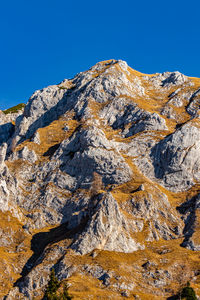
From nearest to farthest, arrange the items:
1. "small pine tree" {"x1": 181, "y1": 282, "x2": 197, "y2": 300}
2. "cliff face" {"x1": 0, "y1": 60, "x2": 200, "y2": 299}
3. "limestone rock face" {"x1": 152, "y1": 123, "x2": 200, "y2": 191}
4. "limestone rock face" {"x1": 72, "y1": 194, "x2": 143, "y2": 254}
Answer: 1. "small pine tree" {"x1": 181, "y1": 282, "x2": 197, "y2": 300}
2. "cliff face" {"x1": 0, "y1": 60, "x2": 200, "y2": 299}
3. "limestone rock face" {"x1": 72, "y1": 194, "x2": 143, "y2": 254}
4. "limestone rock face" {"x1": 152, "y1": 123, "x2": 200, "y2": 191}

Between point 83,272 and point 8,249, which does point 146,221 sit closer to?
point 83,272

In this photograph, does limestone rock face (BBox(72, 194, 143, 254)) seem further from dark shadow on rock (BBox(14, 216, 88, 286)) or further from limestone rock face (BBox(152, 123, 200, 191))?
limestone rock face (BBox(152, 123, 200, 191))

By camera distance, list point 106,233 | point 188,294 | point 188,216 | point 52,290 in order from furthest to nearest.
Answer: point 188,216, point 106,233, point 52,290, point 188,294

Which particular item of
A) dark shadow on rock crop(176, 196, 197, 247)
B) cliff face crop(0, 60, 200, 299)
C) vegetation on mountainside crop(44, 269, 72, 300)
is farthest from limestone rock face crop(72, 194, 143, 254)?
vegetation on mountainside crop(44, 269, 72, 300)

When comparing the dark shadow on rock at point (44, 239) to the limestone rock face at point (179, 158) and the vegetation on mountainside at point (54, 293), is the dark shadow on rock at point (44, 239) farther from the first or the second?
the limestone rock face at point (179, 158)

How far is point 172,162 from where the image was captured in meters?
174

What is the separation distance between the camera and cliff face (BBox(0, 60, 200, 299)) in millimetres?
120875

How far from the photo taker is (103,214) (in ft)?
449

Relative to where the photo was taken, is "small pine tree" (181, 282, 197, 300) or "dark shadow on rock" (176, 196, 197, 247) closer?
"small pine tree" (181, 282, 197, 300)

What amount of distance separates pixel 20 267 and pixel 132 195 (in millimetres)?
51623

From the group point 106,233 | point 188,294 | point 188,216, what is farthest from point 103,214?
point 188,294

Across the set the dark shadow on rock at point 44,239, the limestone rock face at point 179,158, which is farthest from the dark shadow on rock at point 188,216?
the dark shadow on rock at point 44,239

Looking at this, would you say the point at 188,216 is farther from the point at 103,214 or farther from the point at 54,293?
the point at 54,293

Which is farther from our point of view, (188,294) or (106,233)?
(106,233)
